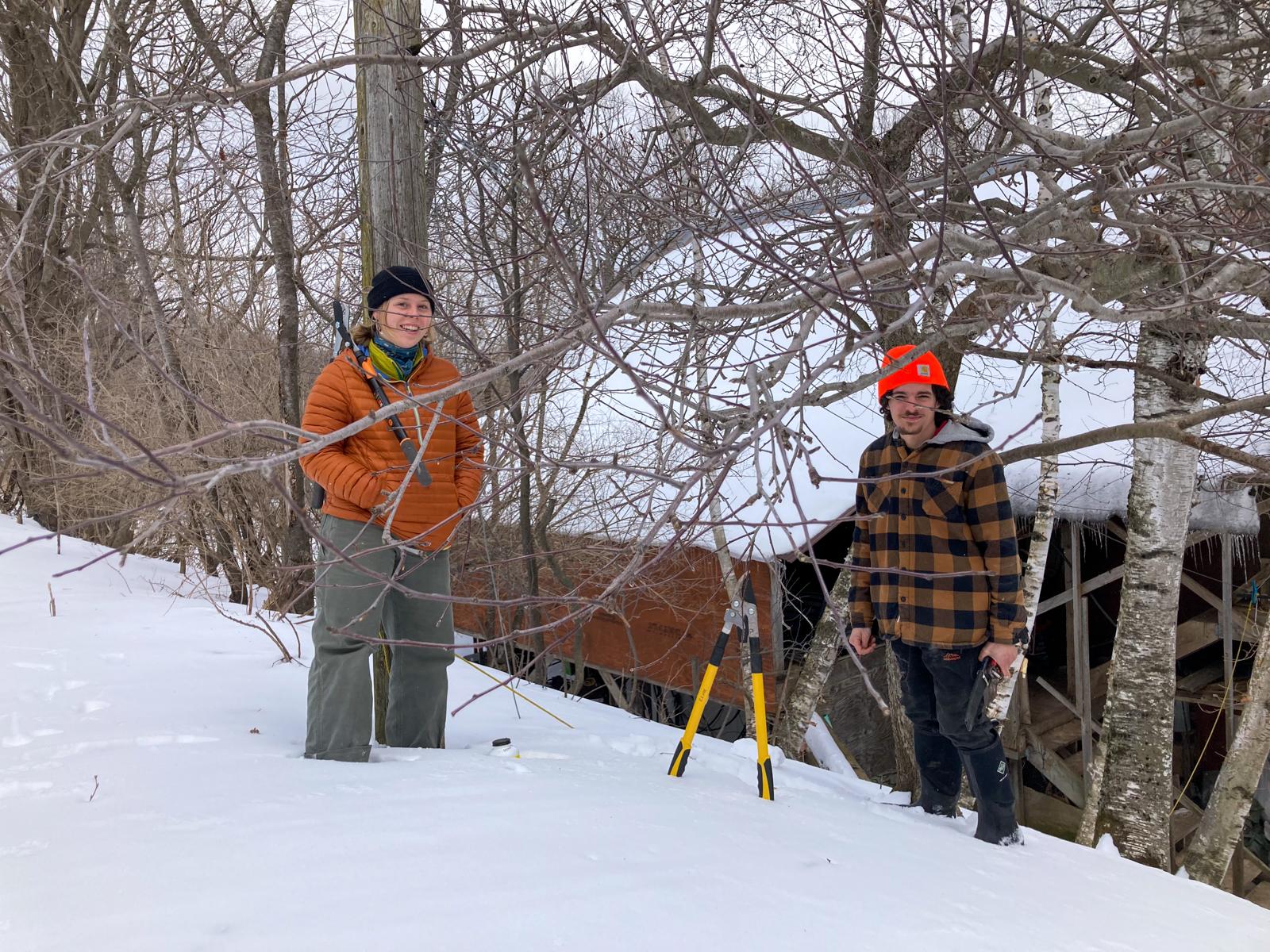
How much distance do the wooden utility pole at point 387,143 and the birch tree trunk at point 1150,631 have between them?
4701 millimetres

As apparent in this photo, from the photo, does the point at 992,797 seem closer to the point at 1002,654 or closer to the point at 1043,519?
the point at 1002,654

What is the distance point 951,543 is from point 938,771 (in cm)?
102

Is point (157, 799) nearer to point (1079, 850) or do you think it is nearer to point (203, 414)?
point (1079, 850)

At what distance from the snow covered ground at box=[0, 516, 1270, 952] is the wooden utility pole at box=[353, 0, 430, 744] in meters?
0.89

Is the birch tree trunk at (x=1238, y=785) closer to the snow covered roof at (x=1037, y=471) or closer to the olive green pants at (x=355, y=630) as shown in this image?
the snow covered roof at (x=1037, y=471)

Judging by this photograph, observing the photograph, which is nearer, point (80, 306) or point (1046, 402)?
point (1046, 402)

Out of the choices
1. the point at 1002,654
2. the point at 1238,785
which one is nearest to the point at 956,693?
the point at 1002,654

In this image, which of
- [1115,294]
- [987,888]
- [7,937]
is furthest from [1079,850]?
[7,937]

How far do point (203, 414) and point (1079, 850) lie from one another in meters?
7.03

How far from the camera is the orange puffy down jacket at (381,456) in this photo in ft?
9.73

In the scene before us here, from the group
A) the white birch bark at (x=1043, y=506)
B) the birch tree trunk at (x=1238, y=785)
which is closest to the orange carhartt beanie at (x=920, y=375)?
the white birch bark at (x=1043, y=506)

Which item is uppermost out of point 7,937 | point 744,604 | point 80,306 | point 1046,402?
point 80,306

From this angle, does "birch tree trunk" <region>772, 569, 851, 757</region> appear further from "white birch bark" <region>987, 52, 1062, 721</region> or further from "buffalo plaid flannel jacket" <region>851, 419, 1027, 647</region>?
"buffalo plaid flannel jacket" <region>851, 419, 1027, 647</region>

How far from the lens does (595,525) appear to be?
9219mm
